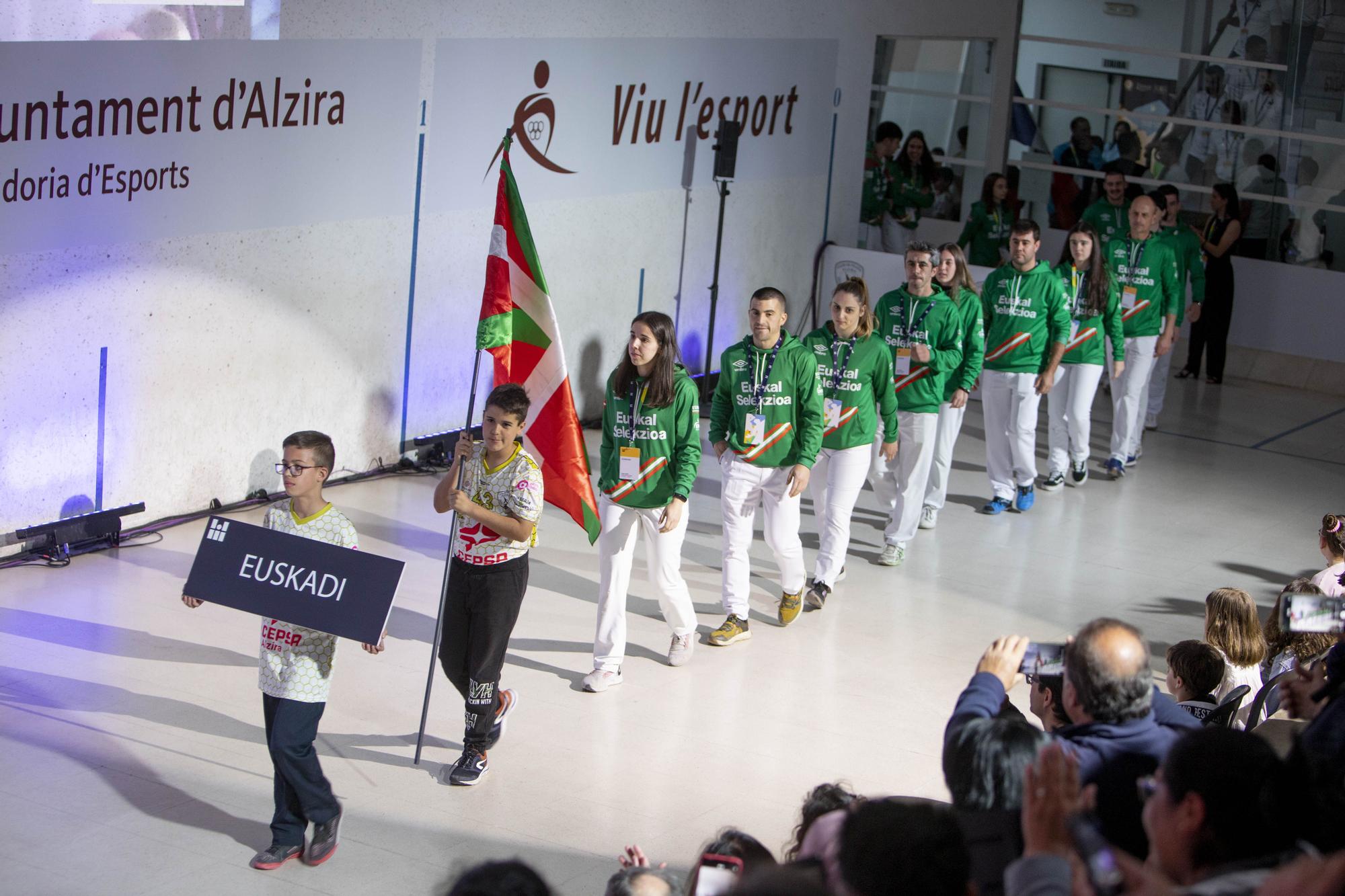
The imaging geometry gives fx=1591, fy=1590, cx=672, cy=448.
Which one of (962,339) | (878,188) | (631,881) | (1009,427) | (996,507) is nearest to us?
(631,881)

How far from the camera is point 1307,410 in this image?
1530 cm

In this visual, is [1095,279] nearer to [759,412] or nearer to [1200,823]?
[759,412]

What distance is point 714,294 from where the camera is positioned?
1366cm

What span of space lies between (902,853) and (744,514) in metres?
5.36

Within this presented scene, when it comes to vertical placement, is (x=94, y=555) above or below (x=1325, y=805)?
below

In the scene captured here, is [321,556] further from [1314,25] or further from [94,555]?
[1314,25]

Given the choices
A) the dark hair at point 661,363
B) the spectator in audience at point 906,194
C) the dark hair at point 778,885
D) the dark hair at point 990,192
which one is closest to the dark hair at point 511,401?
the dark hair at point 661,363

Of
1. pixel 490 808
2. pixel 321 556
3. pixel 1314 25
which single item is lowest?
pixel 490 808

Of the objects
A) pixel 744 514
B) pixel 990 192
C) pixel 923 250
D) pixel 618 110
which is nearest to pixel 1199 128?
pixel 990 192

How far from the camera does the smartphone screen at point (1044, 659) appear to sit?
392 cm

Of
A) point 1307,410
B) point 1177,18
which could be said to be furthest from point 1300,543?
point 1177,18

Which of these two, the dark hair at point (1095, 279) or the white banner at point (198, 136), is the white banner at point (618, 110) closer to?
the white banner at point (198, 136)

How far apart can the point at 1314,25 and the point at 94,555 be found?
13.7 metres

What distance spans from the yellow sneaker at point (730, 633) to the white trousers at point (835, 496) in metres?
0.81
